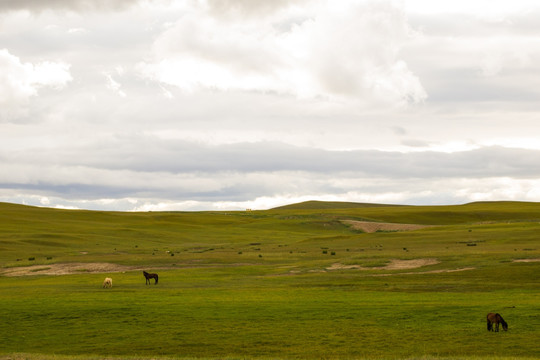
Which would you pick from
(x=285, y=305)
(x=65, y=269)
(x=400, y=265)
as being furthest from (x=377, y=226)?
(x=285, y=305)

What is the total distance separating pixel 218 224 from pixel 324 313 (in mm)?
124121

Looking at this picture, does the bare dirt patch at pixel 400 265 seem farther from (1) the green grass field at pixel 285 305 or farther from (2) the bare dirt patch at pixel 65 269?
(2) the bare dirt patch at pixel 65 269

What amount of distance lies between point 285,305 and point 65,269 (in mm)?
36361

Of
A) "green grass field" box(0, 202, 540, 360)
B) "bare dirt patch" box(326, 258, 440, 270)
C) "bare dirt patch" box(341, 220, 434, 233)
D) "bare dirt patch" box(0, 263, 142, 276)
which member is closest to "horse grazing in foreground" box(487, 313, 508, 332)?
"green grass field" box(0, 202, 540, 360)

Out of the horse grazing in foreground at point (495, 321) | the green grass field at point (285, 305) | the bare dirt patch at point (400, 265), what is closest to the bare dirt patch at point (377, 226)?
the green grass field at point (285, 305)

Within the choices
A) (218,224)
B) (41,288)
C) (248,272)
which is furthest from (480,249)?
(218,224)

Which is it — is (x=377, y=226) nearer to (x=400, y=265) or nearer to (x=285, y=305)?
(x=400, y=265)

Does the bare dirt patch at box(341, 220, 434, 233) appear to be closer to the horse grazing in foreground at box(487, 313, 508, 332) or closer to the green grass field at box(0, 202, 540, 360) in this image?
the green grass field at box(0, 202, 540, 360)

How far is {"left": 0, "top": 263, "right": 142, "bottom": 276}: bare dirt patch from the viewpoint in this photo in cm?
6412

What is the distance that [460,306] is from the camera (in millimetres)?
34156

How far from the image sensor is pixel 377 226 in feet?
435

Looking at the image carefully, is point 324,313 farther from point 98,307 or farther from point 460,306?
point 98,307

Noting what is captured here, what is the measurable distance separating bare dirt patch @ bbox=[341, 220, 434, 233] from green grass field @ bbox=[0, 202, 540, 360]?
4392cm

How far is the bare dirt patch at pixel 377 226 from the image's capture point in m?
126
